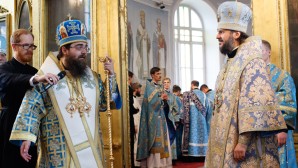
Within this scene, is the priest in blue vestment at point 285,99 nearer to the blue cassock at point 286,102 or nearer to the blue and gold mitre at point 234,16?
the blue cassock at point 286,102

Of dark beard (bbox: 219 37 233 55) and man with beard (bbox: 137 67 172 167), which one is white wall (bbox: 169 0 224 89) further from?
dark beard (bbox: 219 37 233 55)

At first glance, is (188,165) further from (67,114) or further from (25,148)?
(25,148)

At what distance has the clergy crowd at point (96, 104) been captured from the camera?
3396 mm

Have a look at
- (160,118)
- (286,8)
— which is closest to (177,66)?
(160,118)

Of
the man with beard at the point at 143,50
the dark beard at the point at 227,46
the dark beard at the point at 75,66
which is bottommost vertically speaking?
the dark beard at the point at 75,66

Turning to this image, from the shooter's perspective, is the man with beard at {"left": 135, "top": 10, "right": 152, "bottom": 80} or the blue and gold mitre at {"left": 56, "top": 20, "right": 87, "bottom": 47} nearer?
the blue and gold mitre at {"left": 56, "top": 20, "right": 87, "bottom": 47}

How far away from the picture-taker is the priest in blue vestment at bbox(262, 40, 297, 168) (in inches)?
176

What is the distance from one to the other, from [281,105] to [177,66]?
1098 cm

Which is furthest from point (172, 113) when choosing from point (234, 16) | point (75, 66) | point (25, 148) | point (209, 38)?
point (209, 38)

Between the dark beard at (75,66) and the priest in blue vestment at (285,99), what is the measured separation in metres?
1.91

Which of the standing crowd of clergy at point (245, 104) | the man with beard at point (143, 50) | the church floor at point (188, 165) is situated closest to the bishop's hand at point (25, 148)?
the standing crowd of clergy at point (245, 104)

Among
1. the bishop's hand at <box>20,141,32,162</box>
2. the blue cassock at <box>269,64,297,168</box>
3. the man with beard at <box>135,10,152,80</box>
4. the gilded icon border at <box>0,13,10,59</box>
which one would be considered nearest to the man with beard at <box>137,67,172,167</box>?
the blue cassock at <box>269,64,297,168</box>

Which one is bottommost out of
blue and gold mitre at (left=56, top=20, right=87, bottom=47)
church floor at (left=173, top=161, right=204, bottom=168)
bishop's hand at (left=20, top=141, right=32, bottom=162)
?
church floor at (left=173, top=161, right=204, bottom=168)

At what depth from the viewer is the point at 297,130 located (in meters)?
4.98
